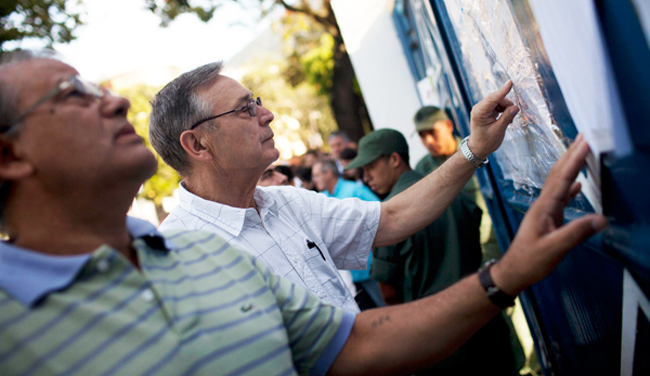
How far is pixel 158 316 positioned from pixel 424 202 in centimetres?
129

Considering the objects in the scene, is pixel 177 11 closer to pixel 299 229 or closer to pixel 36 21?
pixel 36 21

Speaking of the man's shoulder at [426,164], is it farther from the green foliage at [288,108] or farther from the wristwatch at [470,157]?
the green foliage at [288,108]

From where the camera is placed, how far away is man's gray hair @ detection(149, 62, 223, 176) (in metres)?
2.14

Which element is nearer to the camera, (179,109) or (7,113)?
(7,113)

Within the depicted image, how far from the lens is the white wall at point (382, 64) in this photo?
579 cm

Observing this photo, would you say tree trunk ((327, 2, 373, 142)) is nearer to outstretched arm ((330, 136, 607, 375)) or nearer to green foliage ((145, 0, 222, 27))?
green foliage ((145, 0, 222, 27))

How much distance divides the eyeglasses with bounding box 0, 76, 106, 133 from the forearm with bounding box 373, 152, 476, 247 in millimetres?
1319

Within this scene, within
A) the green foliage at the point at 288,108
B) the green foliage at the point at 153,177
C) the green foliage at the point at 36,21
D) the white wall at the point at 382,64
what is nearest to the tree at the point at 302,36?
the green foliage at the point at 36,21

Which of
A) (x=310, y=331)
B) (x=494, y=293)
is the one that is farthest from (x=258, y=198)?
(x=494, y=293)

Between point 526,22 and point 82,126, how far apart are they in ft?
3.93

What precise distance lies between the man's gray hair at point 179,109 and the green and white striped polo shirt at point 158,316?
84cm

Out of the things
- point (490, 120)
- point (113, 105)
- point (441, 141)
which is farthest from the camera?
point (441, 141)

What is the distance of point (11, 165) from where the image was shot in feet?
3.83

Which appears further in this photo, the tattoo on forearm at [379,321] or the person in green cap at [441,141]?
the person in green cap at [441,141]
